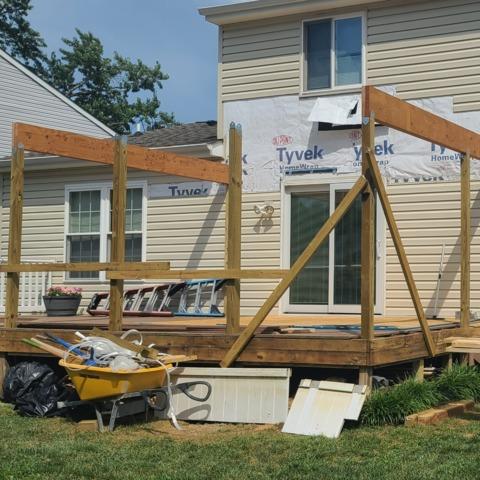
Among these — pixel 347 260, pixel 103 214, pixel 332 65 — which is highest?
pixel 332 65

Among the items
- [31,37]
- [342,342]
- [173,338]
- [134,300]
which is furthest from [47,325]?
[31,37]

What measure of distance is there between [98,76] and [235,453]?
124ft

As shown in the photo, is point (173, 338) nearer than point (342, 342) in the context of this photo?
No

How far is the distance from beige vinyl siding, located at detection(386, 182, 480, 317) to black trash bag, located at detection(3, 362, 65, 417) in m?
4.85

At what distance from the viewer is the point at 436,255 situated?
35.5 feet

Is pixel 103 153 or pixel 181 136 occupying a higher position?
pixel 181 136

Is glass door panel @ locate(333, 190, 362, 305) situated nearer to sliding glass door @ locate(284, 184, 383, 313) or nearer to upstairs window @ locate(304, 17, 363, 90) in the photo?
sliding glass door @ locate(284, 184, 383, 313)

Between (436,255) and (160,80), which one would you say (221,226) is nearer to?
(436,255)

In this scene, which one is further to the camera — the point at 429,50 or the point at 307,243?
the point at 307,243

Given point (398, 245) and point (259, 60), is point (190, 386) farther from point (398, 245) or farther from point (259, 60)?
point (259, 60)

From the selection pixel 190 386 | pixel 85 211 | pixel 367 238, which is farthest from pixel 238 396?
pixel 85 211

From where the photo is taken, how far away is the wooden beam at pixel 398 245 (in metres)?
7.28

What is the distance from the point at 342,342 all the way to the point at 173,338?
184 cm

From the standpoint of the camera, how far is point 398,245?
24.9ft
